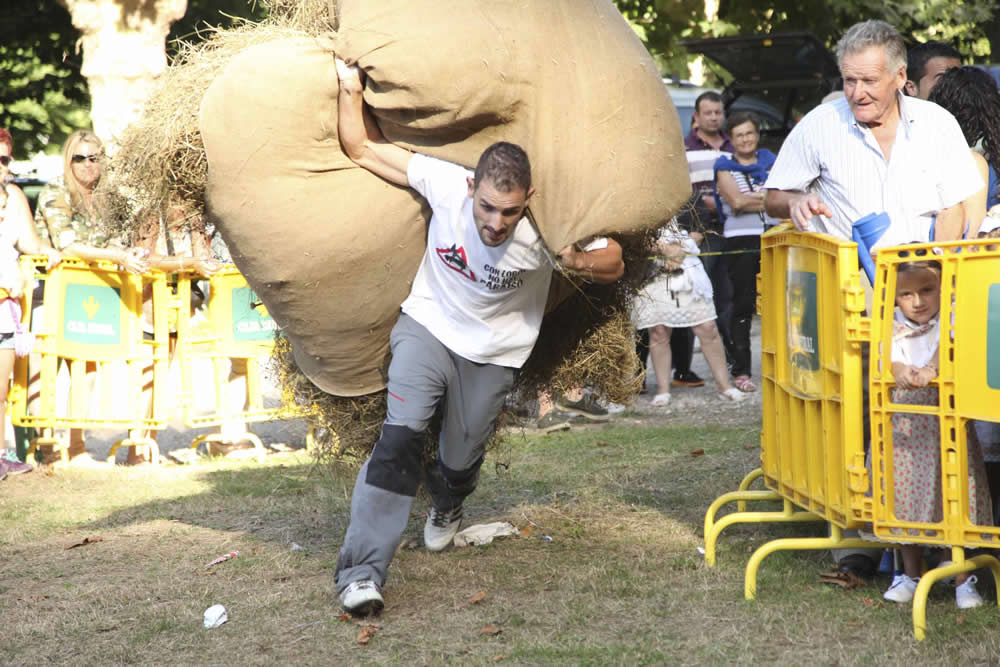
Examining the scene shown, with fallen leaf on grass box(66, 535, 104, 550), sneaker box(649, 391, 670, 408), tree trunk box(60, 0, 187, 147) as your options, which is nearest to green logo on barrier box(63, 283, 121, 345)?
fallen leaf on grass box(66, 535, 104, 550)

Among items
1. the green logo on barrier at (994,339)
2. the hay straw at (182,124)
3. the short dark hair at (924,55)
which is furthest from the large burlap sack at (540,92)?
the short dark hair at (924,55)

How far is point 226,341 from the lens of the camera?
8727 millimetres

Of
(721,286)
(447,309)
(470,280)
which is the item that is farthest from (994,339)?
(721,286)

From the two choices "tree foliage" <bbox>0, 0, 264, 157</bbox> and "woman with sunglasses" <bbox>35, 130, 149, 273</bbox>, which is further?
"tree foliage" <bbox>0, 0, 264, 157</bbox>

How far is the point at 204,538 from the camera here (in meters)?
6.14

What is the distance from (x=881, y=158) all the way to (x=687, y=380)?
613 centimetres

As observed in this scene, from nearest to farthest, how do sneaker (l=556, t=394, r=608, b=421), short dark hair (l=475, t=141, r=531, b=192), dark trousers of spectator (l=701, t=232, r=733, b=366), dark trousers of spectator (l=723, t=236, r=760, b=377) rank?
short dark hair (l=475, t=141, r=531, b=192)
sneaker (l=556, t=394, r=608, b=421)
dark trousers of spectator (l=723, t=236, r=760, b=377)
dark trousers of spectator (l=701, t=232, r=733, b=366)

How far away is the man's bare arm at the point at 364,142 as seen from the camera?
14.9 feet

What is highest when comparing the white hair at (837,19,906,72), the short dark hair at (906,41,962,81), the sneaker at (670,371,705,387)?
the short dark hair at (906,41,962,81)

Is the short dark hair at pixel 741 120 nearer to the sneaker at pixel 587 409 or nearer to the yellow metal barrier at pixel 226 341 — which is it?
the sneaker at pixel 587 409

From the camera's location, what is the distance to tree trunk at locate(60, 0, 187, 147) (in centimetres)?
1234

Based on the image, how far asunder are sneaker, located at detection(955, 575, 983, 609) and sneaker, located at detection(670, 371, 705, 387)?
629 centimetres

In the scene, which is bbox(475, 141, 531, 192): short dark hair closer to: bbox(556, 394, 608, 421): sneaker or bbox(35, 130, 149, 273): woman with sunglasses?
bbox(35, 130, 149, 273): woman with sunglasses

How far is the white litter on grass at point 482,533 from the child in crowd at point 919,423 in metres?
2.12
